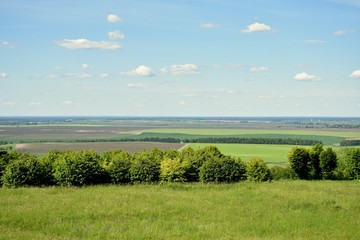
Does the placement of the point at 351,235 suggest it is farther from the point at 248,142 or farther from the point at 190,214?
the point at 248,142

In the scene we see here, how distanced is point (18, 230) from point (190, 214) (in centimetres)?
1076

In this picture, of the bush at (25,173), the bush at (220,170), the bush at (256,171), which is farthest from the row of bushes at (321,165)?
the bush at (25,173)


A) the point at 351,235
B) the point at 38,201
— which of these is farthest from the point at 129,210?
the point at 351,235

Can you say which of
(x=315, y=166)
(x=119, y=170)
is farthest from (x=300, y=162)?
(x=119, y=170)

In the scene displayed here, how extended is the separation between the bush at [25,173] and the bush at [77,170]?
169 centimetres

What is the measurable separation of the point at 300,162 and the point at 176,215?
41724mm

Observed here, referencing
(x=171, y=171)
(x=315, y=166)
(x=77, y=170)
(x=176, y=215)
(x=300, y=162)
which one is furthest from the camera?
(x=315, y=166)

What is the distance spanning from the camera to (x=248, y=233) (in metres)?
22.0

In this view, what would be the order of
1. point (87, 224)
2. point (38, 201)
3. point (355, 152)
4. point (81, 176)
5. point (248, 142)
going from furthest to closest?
1. point (248, 142)
2. point (355, 152)
3. point (81, 176)
4. point (38, 201)
5. point (87, 224)

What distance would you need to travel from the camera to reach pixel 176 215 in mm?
26766

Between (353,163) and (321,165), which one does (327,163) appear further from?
(353,163)

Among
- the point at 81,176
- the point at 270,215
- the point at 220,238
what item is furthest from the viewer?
the point at 81,176

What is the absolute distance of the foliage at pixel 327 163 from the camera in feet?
211

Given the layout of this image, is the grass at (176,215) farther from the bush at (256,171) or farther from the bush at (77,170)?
the bush at (256,171)
